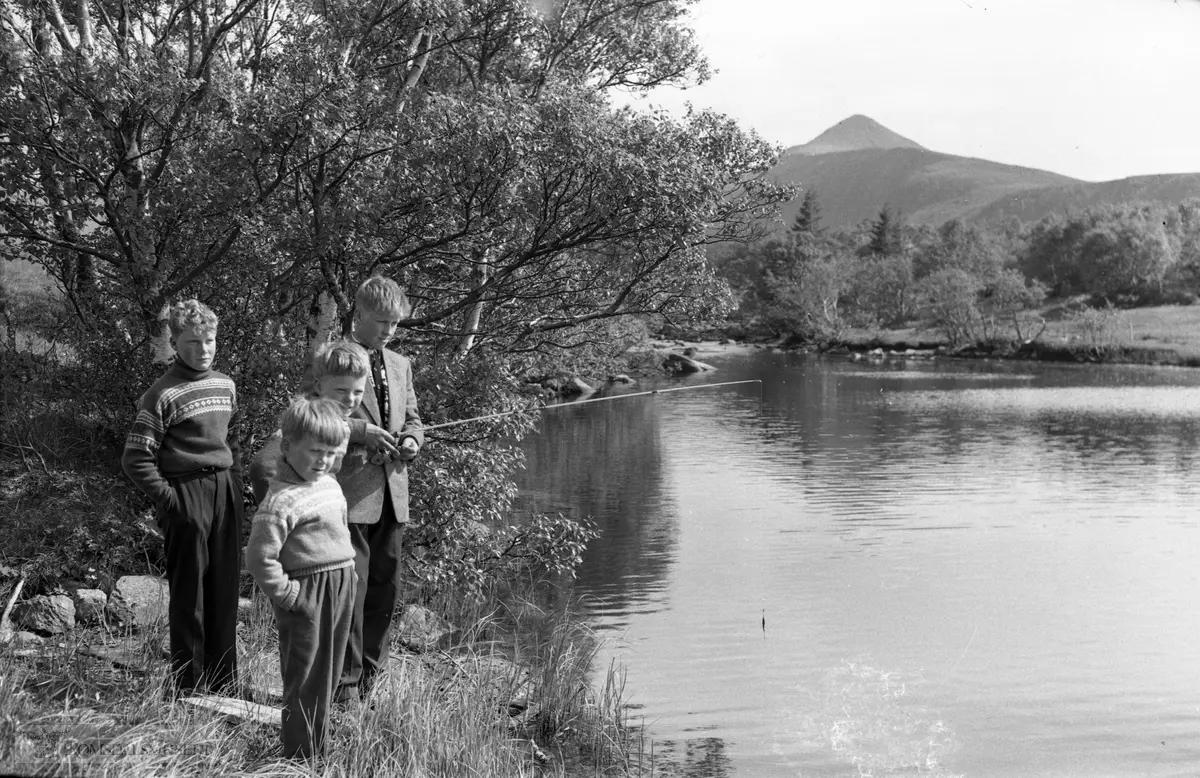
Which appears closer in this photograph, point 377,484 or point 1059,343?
point 377,484

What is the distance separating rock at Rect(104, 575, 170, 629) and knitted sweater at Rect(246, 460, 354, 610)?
2.35 meters

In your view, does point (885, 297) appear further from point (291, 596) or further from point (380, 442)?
point (291, 596)

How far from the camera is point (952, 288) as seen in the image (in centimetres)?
6775

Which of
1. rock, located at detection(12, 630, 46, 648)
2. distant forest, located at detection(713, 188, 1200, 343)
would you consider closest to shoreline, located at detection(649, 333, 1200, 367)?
distant forest, located at detection(713, 188, 1200, 343)

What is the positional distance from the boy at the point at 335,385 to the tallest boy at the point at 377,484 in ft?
0.54

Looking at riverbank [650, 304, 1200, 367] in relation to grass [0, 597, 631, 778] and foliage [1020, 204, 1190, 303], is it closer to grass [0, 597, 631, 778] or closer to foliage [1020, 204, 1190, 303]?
foliage [1020, 204, 1190, 303]

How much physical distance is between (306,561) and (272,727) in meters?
0.96

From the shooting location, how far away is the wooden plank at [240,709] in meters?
4.69

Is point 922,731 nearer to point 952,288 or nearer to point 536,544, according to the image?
point 536,544

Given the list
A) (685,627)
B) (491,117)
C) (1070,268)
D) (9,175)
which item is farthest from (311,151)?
(1070,268)

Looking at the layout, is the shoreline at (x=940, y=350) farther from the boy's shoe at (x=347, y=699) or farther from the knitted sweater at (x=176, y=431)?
the boy's shoe at (x=347, y=699)

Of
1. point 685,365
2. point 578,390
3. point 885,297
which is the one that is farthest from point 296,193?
point 885,297

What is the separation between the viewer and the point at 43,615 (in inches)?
261

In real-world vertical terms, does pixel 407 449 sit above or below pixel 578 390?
above
